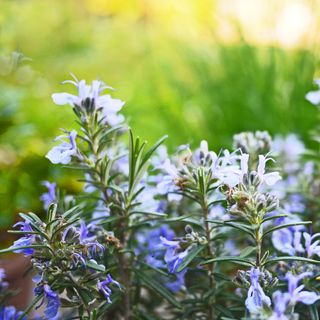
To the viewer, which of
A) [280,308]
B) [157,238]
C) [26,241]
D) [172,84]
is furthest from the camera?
[172,84]

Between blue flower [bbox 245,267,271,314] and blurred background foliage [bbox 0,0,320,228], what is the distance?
1.51 feet

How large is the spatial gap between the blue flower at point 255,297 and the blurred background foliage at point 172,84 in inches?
18.1

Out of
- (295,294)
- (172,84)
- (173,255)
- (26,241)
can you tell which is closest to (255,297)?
(295,294)

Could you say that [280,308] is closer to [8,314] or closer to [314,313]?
[314,313]

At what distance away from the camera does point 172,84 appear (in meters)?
1.82

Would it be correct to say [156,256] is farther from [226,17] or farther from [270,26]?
[226,17]

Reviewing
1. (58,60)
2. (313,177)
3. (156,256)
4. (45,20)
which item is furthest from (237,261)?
(45,20)

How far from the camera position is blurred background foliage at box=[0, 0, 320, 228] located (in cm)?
129

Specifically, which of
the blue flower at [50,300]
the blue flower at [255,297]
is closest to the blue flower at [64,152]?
the blue flower at [50,300]

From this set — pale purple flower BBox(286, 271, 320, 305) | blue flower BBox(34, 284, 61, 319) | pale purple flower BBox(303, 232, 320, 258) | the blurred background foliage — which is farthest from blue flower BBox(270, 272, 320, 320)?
the blurred background foliage

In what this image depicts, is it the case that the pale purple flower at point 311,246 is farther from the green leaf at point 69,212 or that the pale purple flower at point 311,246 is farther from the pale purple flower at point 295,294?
the green leaf at point 69,212

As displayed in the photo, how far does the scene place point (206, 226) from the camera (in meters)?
0.65

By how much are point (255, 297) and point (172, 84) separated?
4.54 ft

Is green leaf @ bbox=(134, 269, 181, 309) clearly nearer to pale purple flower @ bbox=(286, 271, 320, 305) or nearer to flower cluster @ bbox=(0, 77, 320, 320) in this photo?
flower cluster @ bbox=(0, 77, 320, 320)
